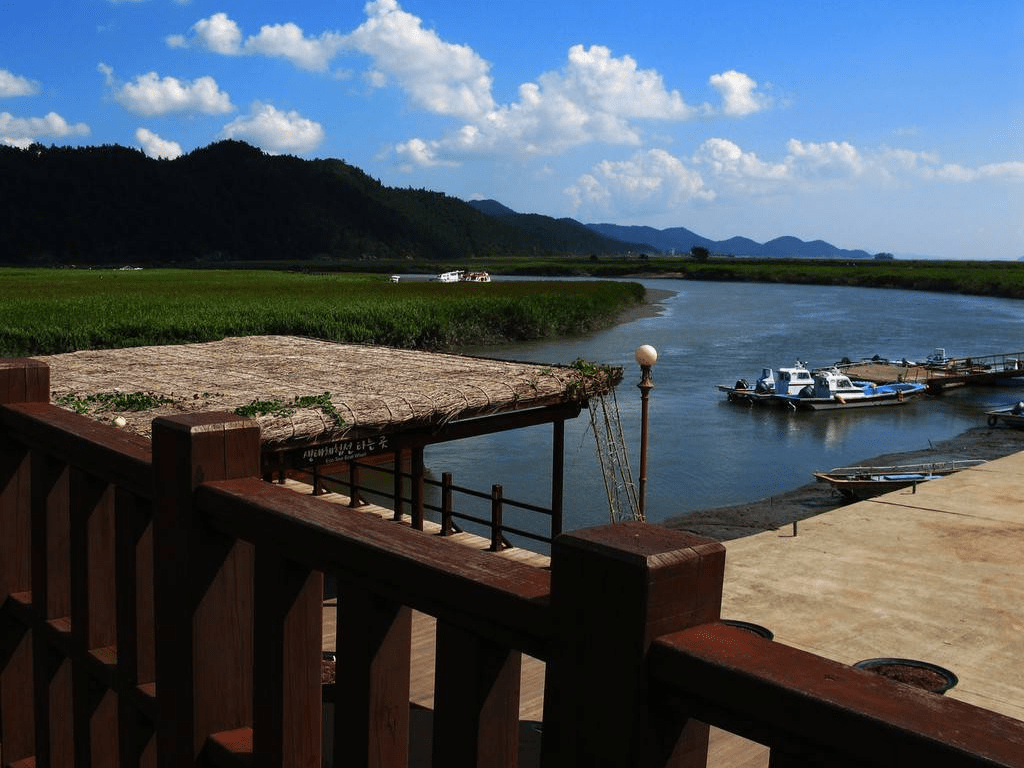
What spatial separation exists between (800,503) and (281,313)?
74.8 feet

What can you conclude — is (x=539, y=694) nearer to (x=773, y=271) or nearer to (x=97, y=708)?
(x=97, y=708)

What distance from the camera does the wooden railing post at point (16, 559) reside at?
2838mm

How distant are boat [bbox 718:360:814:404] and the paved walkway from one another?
51.5 feet

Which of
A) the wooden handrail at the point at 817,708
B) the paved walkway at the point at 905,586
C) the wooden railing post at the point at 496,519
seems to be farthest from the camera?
the wooden railing post at the point at 496,519

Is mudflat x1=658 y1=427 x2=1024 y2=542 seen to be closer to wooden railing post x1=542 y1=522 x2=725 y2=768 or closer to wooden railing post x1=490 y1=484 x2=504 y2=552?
wooden railing post x1=490 y1=484 x2=504 y2=552

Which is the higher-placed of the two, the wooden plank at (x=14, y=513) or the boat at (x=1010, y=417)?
the wooden plank at (x=14, y=513)

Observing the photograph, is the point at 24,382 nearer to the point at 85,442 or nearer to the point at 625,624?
the point at 85,442

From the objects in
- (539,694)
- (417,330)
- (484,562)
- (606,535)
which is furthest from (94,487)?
(417,330)

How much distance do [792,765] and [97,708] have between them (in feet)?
6.43

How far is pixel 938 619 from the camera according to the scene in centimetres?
1216

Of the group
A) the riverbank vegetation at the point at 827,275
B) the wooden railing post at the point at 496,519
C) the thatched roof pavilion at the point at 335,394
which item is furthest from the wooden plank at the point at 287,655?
the riverbank vegetation at the point at 827,275

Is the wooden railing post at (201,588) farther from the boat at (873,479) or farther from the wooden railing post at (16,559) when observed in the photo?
the boat at (873,479)

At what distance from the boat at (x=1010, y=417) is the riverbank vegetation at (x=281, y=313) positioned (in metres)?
22.4

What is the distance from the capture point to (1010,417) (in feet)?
109
